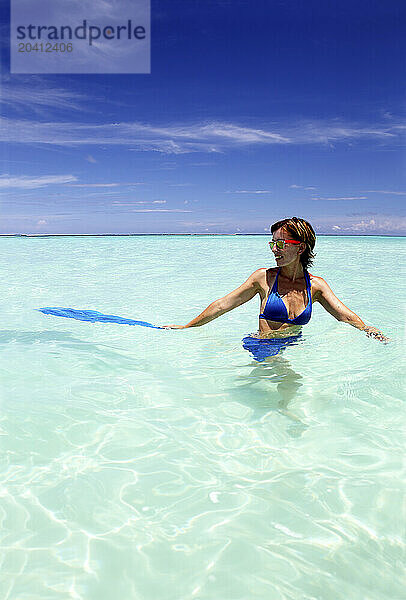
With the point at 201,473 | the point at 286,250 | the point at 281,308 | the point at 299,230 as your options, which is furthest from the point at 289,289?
the point at 201,473

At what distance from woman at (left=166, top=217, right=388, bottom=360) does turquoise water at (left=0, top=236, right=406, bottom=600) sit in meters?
0.60

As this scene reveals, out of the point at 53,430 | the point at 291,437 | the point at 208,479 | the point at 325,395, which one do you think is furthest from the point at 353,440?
the point at 53,430

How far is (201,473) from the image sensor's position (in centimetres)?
265

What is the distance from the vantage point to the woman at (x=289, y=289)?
371 cm

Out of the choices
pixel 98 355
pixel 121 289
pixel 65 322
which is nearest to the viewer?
pixel 98 355

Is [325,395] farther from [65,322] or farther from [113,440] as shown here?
[65,322]

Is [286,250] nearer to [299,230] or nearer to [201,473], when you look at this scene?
[299,230]

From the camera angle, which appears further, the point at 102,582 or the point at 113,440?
the point at 113,440

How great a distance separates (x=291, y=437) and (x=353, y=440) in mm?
414

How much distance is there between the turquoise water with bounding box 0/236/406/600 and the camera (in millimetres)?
1951

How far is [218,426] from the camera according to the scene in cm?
323

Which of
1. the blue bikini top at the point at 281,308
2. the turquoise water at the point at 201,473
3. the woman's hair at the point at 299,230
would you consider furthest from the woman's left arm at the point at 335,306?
the turquoise water at the point at 201,473

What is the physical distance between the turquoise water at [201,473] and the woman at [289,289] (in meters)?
0.60

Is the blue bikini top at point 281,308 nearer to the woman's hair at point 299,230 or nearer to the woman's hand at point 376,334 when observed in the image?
the woman's hair at point 299,230
